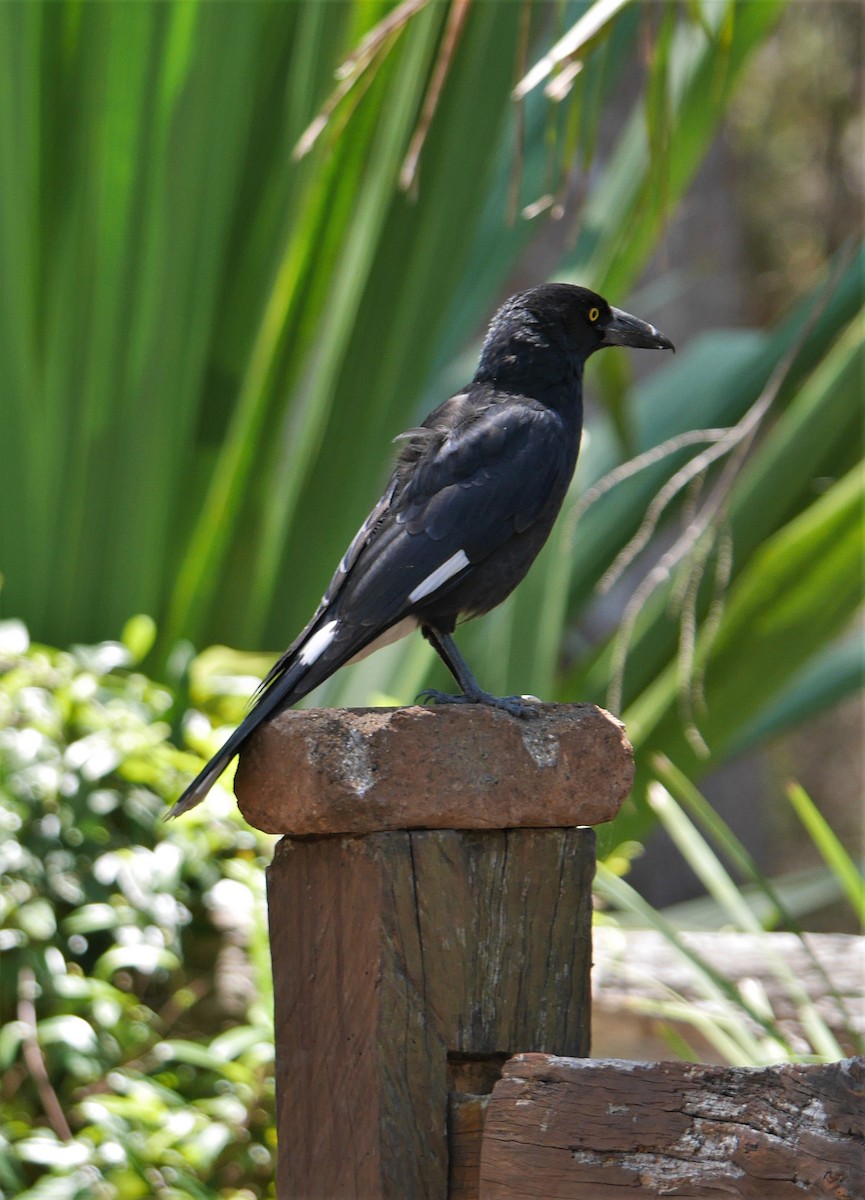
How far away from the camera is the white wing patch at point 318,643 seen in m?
1.60

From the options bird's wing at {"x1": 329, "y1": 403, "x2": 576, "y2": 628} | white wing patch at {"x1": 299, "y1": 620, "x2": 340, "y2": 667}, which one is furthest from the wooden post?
bird's wing at {"x1": 329, "y1": 403, "x2": 576, "y2": 628}

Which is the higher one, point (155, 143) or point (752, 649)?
point (155, 143)

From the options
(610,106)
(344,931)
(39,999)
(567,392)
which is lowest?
(39,999)

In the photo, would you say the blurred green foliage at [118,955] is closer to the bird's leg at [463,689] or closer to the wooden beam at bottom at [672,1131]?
the bird's leg at [463,689]

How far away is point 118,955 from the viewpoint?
103 inches

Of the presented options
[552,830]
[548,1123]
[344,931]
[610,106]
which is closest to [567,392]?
[552,830]

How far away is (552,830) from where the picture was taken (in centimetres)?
147

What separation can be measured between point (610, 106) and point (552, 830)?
5867 mm

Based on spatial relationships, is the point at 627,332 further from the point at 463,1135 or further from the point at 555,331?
the point at 463,1135

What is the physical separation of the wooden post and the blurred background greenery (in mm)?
1302

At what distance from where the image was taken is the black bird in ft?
5.50

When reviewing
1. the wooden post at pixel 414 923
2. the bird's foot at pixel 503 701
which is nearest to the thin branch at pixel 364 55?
the bird's foot at pixel 503 701

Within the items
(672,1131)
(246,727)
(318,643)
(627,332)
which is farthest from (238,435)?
(672,1131)

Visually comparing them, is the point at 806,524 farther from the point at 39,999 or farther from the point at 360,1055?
the point at 360,1055
